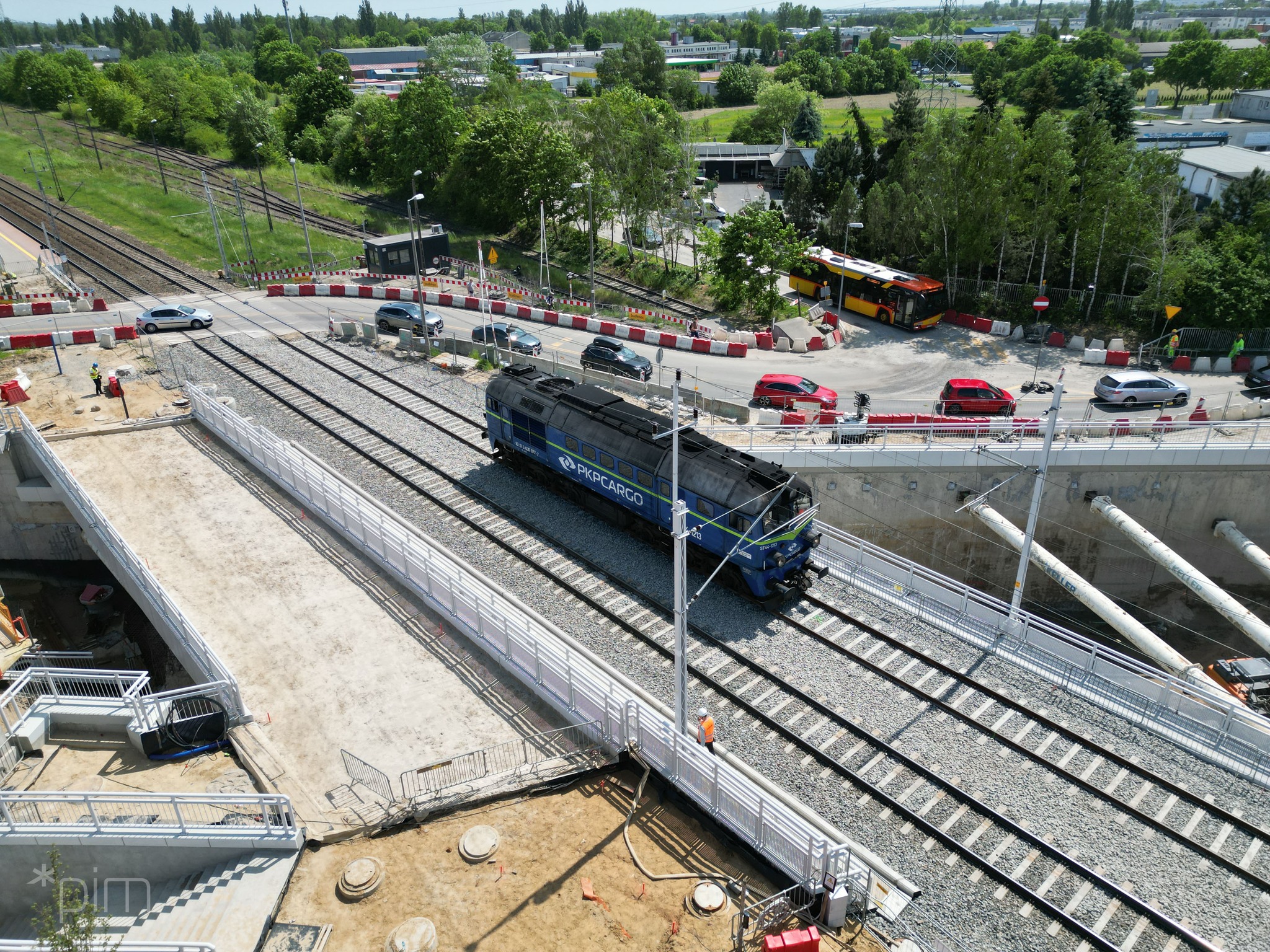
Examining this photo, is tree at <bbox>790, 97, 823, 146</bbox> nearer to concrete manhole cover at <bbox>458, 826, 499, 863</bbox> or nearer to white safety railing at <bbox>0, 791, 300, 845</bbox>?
concrete manhole cover at <bbox>458, 826, 499, 863</bbox>

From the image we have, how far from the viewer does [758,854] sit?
15.4 m

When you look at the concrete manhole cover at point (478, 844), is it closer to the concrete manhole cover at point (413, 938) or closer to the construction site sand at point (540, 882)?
the construction site sand at point (540, 882)

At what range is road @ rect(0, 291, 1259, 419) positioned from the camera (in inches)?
1607

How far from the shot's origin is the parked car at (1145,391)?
37.8 m

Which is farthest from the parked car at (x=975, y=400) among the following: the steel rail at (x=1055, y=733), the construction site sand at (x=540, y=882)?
the construction site sand at (x=540, y=882)

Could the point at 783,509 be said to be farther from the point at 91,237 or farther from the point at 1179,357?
the point at 91,237

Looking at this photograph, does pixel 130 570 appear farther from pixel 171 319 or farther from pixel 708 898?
pixel 171 319

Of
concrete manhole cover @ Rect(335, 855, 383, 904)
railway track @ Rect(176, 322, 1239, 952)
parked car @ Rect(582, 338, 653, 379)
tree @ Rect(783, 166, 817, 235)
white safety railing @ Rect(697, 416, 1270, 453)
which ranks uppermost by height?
tree @ Rect(783, 166, 817, 235)

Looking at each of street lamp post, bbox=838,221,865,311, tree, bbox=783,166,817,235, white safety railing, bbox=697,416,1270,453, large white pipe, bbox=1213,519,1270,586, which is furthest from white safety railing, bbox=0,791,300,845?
tree, bbox=783,166,817,235

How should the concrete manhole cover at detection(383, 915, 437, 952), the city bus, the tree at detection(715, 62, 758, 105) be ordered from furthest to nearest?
the tree at detection(715, 62, 758, 105), the city bus, the concrete manhole cover at detection(383, 915, 437, 952)

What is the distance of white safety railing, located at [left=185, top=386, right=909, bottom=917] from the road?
1687 cm

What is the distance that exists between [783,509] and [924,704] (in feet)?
19.0

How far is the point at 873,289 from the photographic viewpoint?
2007 inches

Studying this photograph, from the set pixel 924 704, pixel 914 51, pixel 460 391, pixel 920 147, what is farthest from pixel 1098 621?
pixel 914 51
